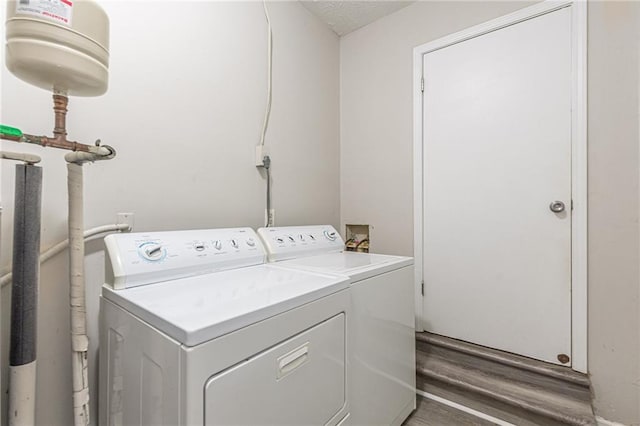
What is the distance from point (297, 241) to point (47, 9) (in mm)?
1212

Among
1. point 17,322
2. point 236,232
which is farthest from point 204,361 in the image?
point 236,232

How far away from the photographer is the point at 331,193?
7.69 feet

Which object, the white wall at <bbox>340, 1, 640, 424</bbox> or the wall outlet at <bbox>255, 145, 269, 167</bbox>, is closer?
the white wall at <bbox>340, 1, 640, 424</bbox>

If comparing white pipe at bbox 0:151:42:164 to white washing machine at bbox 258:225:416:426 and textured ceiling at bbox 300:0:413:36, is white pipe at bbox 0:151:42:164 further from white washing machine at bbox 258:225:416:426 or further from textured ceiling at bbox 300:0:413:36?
textured ceiling at bbox 300:0:413:36

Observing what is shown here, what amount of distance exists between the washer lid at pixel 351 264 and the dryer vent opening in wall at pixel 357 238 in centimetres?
75

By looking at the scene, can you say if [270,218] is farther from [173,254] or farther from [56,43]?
[56,43]

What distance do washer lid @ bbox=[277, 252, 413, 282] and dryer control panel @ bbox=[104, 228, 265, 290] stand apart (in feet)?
0.70

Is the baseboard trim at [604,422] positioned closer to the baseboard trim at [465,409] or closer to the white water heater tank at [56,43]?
the baseboard trim at [465,409]

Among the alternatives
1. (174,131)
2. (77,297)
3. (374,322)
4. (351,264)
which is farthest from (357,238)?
(77,297)

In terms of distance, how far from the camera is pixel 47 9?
0.73m

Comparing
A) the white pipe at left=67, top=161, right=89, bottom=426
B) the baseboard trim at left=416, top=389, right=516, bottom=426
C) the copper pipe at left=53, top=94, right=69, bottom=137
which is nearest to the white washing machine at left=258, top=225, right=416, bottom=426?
the baseboard trim at left=416, top=389, right=516, bottom=426

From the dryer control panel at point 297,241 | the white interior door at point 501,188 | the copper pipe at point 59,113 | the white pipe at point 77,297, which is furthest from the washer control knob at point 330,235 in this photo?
the copper pipe at point 59,113

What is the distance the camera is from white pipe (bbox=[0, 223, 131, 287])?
924 millimetres

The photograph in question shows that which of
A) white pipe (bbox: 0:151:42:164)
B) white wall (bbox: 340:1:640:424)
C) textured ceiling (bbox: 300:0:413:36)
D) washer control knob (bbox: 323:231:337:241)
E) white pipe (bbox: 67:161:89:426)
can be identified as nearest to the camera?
white pipe (bbox: 0:151:42:164)
